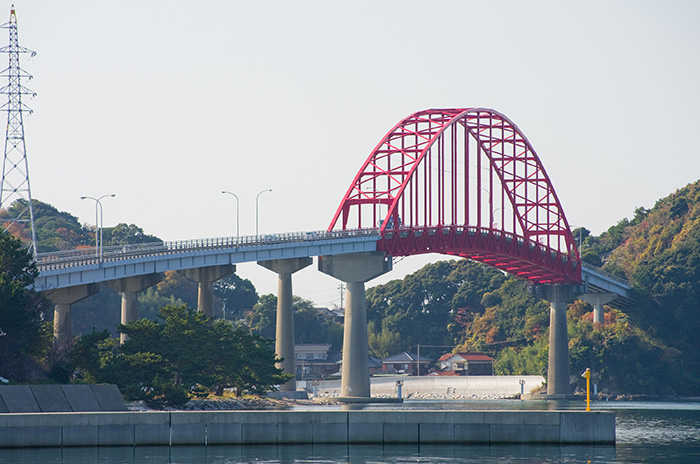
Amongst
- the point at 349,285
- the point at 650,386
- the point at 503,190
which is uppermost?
the point at 503,190

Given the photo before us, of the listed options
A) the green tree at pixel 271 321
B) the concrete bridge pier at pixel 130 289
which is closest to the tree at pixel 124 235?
the green tree at pixel 271 321

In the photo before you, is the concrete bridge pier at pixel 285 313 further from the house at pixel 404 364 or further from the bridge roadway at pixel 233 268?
the house at pixel 404 364

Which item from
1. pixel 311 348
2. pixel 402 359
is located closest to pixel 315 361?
pixel 311 348

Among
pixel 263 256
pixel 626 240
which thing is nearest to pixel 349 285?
pixel 263 256

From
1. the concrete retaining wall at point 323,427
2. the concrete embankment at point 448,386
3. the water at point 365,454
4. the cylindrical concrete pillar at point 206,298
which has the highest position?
the cylindrical concrete pillar at point 206,298

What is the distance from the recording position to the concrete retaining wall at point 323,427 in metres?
55.7

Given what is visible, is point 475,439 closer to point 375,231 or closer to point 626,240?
point 375,231

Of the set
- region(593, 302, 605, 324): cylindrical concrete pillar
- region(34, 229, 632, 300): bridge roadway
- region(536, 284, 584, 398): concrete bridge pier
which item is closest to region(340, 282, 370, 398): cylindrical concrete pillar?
region(34, 229, 632, 300): bridge roadway

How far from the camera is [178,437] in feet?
184

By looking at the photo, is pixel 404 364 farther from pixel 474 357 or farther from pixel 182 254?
pixel 182 254

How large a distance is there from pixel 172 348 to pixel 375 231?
43641mm

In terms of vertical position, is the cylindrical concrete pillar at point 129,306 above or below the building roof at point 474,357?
above

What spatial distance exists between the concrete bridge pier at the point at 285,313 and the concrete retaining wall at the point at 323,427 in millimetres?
55085

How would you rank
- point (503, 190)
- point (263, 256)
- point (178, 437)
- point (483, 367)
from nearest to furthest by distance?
point (178, 437), point (263, 256), point (503, 190), point (483, 367)
